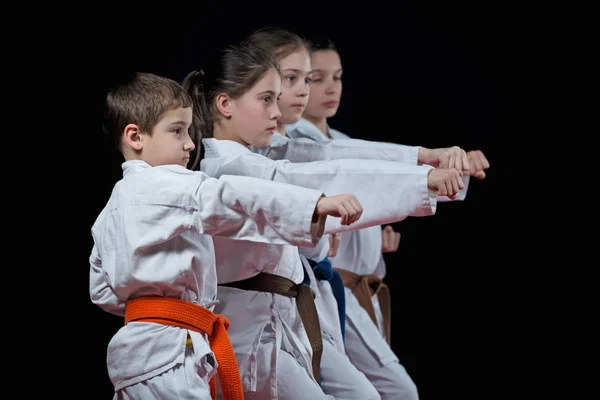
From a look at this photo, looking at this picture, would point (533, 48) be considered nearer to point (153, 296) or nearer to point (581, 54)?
point (581, 54)

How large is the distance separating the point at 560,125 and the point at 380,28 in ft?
2.73

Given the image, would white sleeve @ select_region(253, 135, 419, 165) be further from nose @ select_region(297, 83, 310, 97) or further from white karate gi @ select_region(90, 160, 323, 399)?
white karate gi @ select_region(90, 160, 323, 399)

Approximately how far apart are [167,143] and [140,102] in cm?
11

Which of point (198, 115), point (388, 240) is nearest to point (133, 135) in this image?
point (198, 115)

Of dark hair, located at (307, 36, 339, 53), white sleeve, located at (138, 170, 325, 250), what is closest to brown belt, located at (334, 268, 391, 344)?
dark hair, located at (307, 36, 339, 53)

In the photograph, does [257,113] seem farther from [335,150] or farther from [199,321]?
Result: [199,321]

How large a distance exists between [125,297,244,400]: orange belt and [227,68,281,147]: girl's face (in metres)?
0.56

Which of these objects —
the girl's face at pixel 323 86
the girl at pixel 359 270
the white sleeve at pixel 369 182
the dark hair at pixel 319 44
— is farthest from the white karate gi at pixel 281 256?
the dark hair at pixel 319 44

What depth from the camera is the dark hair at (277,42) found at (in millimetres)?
2713

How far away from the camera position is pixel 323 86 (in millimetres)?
3105

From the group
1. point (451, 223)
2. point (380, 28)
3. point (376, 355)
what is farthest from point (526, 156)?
point (376, 355)

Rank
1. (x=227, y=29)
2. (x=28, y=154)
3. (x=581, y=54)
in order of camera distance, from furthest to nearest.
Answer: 1. (x=581, y=54)
2. (x=227, y=29)
3. (x=28, y=154)

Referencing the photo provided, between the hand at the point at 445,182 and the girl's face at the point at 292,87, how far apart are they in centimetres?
67

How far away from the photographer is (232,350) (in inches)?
81.1
